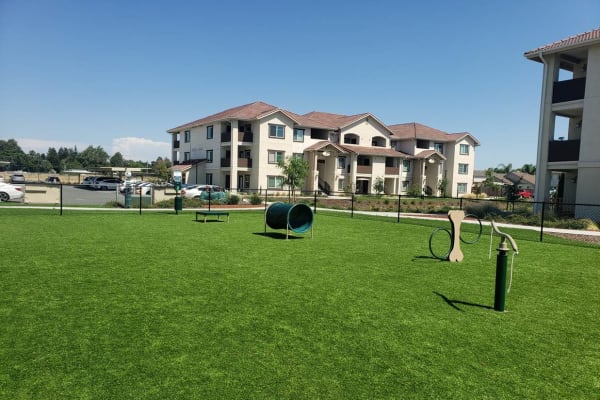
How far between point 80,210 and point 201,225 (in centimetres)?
892

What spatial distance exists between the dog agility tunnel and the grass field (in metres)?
2.88

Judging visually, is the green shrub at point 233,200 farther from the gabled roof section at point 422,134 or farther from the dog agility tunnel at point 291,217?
the gabled roof section at point 422,134

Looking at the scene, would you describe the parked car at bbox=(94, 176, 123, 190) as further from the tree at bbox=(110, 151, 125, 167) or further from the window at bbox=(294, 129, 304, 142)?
the tree at bbox=(110, 151, 125, 167)

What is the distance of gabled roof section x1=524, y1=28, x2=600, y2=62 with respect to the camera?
68.1 ft

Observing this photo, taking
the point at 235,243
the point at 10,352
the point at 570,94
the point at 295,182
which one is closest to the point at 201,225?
the point at 235,243

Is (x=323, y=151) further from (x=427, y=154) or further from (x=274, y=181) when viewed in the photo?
(x=427, y=154)

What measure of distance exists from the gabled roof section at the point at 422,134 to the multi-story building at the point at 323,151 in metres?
0.14

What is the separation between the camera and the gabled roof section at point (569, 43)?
20.8m

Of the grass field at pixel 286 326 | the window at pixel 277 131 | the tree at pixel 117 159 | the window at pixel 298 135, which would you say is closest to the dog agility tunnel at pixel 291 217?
the grass field at pixel 286 326

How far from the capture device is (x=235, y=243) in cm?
1241

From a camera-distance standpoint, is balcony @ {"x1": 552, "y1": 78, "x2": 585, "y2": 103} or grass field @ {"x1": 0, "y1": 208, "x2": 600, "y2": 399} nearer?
grass field @ {"x1": 0, "y1": 208, "x2": 600, "y2": 399}

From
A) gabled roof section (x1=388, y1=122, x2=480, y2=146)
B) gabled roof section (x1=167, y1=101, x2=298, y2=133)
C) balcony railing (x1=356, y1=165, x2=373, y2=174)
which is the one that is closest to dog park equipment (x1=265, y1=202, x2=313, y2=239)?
gabled roof section (x1=167, y1=101, x2=298, y2=133)

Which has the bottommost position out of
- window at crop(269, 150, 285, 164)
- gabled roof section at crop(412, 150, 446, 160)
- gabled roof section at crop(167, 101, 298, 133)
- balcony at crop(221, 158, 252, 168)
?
balcony at crop(221, 158, 252, 168)

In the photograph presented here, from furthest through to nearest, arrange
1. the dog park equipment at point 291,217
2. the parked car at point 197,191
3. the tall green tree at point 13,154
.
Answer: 1. the tall green tree at point 13,154
2. the parked car at point 197,191
3. the dog park equipment at point 291,217
